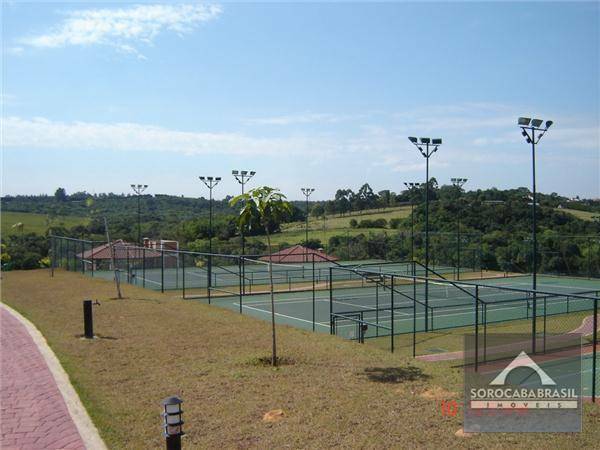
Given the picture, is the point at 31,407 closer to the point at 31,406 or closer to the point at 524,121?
the point at 31,406

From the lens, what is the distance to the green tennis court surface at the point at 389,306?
78.2 ft

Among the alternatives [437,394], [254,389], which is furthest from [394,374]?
[254,389]

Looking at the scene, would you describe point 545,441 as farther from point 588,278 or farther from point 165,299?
point 588,278

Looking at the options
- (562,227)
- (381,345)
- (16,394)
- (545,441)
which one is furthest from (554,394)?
(562,227)

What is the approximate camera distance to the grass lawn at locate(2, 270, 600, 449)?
7.10 metres

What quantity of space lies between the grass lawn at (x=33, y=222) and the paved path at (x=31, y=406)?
56.5 metres

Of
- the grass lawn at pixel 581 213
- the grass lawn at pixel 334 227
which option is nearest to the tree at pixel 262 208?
the grass lawn at pixel 334 227

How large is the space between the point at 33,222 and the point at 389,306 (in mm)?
63988

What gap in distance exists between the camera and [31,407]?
29.3 feet

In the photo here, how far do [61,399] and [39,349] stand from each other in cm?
423

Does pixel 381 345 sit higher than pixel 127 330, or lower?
lower

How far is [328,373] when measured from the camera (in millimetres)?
→ 10328

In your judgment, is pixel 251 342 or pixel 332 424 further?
pixel 251 342

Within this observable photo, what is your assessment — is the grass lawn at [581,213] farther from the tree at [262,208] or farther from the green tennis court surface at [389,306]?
the tree at [262,208]
